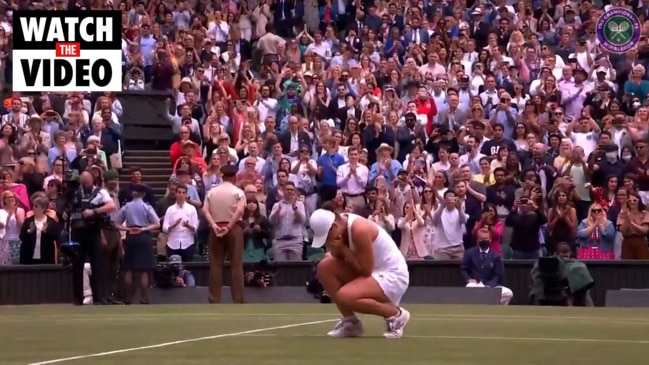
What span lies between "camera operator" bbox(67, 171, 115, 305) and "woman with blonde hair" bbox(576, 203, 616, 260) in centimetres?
712

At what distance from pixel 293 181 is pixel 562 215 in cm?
465

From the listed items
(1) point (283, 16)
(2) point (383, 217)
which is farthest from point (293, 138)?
(1) point (283, 16)

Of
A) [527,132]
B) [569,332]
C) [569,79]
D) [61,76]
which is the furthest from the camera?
[569,79]

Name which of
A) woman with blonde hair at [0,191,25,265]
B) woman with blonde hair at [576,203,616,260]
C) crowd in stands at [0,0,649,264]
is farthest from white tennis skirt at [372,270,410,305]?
woman with blonde hair at [0,191,25,265]

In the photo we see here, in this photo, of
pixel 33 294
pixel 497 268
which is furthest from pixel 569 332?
pixel 33 294

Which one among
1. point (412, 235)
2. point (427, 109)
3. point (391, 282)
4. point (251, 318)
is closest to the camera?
point (391, 282)

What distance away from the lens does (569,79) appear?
102 feet

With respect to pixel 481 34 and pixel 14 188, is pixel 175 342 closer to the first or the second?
pixel 14 188

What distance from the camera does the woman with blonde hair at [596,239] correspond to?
25.7m

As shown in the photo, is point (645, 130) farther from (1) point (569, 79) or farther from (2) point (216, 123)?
(2) point (216, 123)

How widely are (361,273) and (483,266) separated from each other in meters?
9.53

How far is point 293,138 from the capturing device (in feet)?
98.6

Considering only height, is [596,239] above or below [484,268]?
above

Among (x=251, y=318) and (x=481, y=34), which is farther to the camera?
(x=481, y=34)
